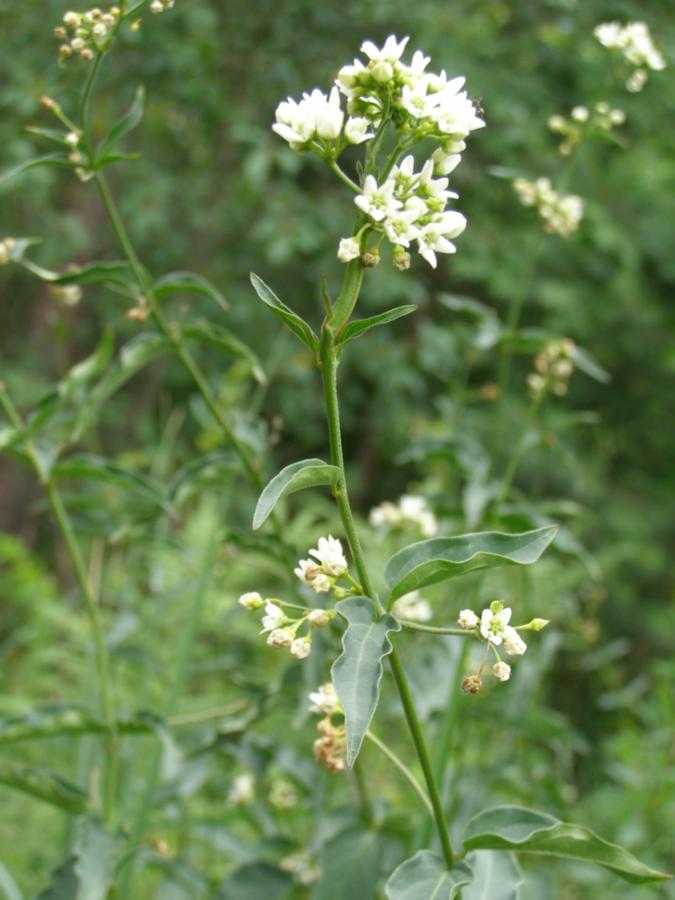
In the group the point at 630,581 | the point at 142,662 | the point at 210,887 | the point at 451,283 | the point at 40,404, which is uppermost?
the point at 451,283

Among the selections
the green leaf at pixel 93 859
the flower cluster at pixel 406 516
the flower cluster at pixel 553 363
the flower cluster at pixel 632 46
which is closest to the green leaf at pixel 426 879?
the green leaf at pixel 93 859

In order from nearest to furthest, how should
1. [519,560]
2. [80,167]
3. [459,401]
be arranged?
1. [519,560]
2. [80,167]
3. [459,401]

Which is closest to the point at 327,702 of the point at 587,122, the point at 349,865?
the point at 349,865

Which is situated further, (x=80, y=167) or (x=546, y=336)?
(x=546, y=336)

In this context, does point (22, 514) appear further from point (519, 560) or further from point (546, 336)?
point (519, 560)

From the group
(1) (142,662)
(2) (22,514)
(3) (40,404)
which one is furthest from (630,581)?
(3) (40,404)

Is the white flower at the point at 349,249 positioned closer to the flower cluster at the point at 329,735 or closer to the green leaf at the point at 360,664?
the green leaf at the point at 360,664
